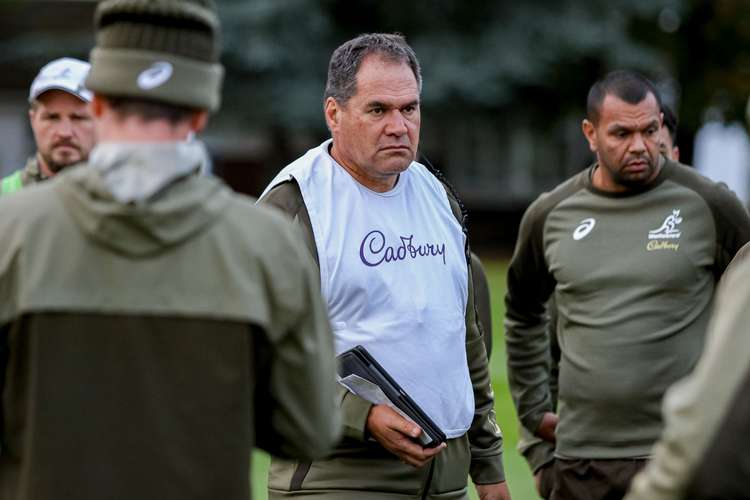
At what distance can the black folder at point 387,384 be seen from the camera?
520cm

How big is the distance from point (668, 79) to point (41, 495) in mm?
34408

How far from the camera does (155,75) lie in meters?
3.56

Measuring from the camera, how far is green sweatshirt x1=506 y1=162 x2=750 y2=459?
647 centimetres

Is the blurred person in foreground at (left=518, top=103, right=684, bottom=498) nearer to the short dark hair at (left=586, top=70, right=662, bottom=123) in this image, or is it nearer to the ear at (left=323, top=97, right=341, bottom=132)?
the short dark hair at (left=586, top=70, right=662, bottom=123)

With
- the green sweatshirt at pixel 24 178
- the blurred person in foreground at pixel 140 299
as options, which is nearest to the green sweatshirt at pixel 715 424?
the blurred person in foreground at pixel 140 299

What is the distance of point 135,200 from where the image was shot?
3480 millimetres

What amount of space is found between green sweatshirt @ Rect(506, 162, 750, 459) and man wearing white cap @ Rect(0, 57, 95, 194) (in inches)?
85.3

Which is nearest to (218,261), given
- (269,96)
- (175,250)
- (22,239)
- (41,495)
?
(175,250)

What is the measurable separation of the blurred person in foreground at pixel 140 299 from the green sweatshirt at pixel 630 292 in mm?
3114

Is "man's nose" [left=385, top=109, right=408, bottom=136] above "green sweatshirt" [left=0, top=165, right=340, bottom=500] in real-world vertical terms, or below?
above

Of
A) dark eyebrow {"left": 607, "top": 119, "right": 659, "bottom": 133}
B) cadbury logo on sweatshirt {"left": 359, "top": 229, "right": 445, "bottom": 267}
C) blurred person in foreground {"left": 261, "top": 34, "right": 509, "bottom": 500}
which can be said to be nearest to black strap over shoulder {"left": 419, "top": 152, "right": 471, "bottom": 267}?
blurred person in foreground {"left": 261, "top": 34, "right": 509, "bottom": 500}

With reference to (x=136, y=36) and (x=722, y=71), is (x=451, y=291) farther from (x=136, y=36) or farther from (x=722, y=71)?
(x=722, y=71)

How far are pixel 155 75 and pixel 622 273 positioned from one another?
11.3 ft

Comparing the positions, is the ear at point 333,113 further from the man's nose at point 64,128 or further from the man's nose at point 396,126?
A: the man's nose at point 64,128
